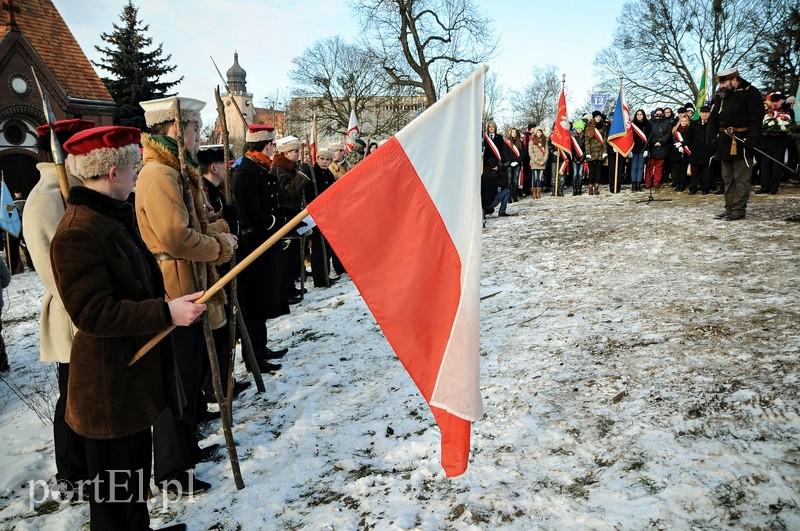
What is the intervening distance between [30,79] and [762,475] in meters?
31.0

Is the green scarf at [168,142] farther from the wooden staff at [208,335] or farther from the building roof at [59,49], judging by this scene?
the building roof at [59,49]

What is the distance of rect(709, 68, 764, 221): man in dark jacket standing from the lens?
8.24 metres

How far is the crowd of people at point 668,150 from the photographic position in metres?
8.57

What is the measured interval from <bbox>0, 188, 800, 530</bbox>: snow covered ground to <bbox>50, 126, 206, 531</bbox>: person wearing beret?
787 mm

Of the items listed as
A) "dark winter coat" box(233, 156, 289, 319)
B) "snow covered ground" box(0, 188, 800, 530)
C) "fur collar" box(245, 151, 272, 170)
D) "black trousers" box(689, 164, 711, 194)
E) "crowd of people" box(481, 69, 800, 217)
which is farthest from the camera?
"black trousers" box(689, 164, 711, 194)

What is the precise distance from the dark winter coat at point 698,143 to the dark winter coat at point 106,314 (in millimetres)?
13327

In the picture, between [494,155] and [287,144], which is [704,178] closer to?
[494,155]

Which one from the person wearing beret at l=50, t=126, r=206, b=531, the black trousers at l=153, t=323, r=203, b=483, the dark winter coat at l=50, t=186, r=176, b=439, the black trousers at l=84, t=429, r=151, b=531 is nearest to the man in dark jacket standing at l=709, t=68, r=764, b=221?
the black trousers at l=153, t=323, r=203, b=483

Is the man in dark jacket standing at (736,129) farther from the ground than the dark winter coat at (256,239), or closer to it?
farther from the ground

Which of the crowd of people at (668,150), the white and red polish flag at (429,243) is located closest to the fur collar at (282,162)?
the white and red polish flag at (429,243)

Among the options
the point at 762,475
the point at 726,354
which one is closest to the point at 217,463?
the point at 762,475

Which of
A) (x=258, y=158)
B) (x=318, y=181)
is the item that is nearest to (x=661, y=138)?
(x=318, y=181)

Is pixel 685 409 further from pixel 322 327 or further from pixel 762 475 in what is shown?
pixel 322 327

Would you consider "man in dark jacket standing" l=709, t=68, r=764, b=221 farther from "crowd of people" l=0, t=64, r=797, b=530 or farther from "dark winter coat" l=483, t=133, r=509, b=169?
"crowd of people" l=0, t=64, r=797, b=530
